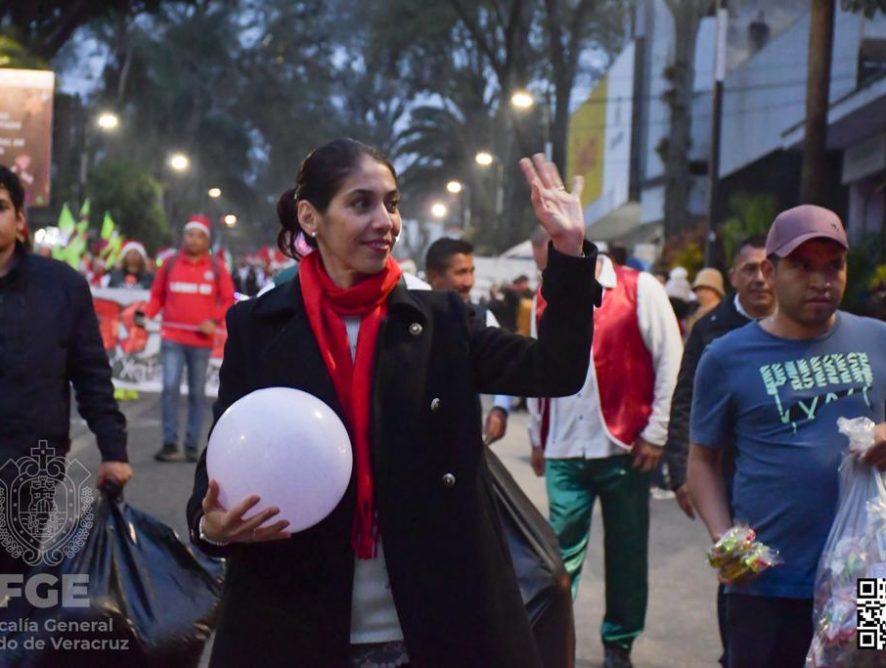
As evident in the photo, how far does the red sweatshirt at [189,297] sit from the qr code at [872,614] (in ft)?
26.8

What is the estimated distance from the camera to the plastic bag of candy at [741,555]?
3.55 metres

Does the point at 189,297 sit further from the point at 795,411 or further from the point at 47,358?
the point at 795,411

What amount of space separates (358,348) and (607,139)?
3738 cm

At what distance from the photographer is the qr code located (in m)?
3.29

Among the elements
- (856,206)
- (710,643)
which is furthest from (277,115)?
(710,643)

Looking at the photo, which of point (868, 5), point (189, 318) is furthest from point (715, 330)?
A: point (189, 318)

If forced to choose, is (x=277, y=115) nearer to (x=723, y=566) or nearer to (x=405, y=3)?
(x=405, y=3)

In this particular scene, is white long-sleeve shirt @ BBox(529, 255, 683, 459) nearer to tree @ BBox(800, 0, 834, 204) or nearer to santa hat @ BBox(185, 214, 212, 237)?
santa hat @ BBox(185, 214, 212, 237)

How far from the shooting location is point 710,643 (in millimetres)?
6316

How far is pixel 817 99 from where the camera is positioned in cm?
1281

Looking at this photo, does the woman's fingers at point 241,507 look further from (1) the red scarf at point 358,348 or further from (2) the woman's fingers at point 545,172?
(2) the woman's fingers at point 545,172

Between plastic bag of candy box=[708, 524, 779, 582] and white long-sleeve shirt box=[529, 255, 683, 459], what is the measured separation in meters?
Result: 2.13

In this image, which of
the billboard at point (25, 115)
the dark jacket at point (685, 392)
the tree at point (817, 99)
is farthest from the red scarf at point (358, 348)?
the billboard at point (25, 115)

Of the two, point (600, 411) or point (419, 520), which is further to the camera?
point (600, 411)
